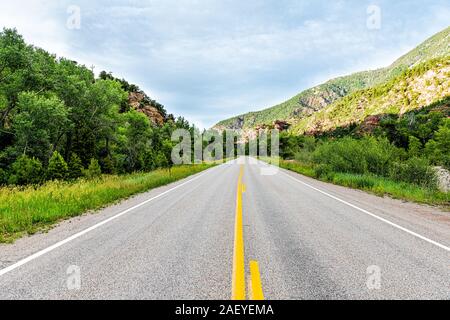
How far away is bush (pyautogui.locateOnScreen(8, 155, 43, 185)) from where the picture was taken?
987 inches

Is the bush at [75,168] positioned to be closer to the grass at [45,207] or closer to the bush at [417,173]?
the grass at [45,207]

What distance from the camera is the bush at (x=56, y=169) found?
88.3ft

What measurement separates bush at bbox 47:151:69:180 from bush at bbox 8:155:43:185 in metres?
1.03

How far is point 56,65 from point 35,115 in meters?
13.3

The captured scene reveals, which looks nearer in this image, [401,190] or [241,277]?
[241,277]

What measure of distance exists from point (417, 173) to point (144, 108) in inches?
3852

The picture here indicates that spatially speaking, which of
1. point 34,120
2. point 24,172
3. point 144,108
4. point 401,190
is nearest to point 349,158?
point 401,190

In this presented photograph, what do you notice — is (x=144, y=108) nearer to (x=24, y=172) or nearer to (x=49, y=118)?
(x=49, y=118)

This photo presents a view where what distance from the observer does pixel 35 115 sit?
88.2 feet

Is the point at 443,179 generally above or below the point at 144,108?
below

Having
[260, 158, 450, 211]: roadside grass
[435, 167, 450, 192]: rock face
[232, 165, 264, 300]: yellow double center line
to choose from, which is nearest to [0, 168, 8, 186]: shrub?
[232, 165, 264, 300]: yellow double center line

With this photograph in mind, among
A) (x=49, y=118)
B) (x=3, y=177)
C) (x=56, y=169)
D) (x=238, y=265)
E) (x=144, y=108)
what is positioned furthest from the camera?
(x=144, y=108)

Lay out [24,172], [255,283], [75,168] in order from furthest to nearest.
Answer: [75,168], [24,172], [255,283]

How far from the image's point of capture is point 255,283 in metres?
3.44
